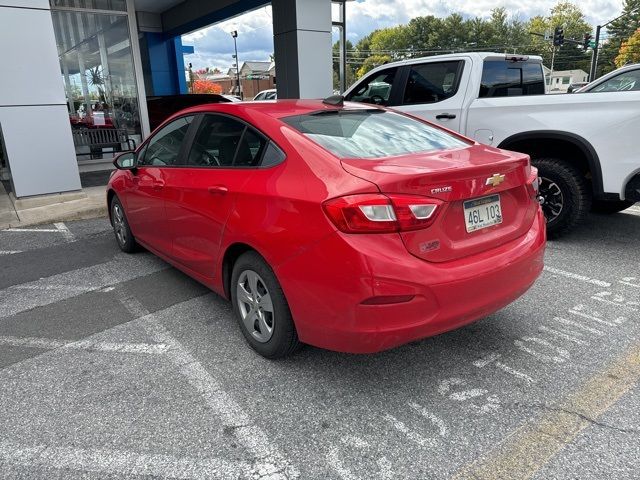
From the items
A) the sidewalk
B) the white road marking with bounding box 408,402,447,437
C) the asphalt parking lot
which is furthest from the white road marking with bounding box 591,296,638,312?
the sidewalk

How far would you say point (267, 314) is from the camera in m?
2.92

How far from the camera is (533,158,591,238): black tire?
4.89 metres

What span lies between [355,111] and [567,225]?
2.90 meters

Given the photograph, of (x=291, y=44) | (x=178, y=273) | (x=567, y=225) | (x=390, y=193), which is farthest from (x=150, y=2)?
(x=390, y=193)

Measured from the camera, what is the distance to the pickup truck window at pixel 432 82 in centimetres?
584

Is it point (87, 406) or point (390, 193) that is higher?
point (390, 193)

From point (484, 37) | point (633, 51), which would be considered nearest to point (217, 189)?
→ point (633, 51)

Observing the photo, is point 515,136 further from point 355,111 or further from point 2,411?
point 2,411

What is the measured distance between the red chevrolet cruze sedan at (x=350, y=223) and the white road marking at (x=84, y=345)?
1.96 ft

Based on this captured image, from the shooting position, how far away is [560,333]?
326 cm

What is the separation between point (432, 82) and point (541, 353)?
13.2 ft

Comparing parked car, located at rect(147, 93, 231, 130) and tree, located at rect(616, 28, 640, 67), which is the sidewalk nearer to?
parked car, located at rect(147, 93, 231, 130)

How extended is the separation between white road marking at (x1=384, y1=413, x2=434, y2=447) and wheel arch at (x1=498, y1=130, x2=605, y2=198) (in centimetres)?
346

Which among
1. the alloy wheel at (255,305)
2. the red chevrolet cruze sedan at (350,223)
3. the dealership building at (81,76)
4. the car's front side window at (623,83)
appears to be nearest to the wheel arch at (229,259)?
the red chevrolet cruze sedan at (350,223)
